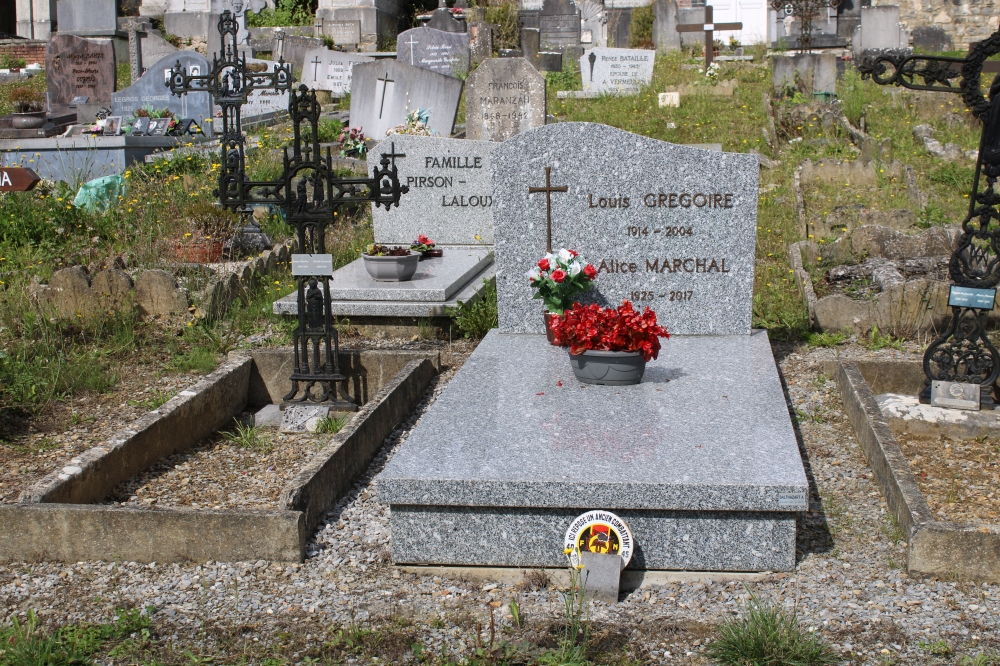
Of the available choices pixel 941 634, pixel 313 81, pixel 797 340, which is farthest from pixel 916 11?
pixel 941 634

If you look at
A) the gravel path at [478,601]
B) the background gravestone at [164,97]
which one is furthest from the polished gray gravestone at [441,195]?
the background gravestone at [164,97]

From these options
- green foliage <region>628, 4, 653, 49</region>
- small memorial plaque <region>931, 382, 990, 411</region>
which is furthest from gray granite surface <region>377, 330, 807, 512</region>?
green foliage <region>628, 4, 653, 49</region>

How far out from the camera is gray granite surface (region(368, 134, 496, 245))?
28.8ft

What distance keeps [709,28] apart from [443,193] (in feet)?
43.2

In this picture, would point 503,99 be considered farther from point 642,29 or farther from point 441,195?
point 642,29

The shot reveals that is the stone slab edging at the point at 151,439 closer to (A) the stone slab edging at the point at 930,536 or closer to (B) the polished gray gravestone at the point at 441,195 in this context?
(A) the stone slab edging at the point at 930,536

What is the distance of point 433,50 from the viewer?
60.1ft

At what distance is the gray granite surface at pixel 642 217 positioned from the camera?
5.21m

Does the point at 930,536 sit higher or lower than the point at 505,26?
lower

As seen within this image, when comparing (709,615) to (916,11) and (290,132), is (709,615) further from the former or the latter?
(916,11)

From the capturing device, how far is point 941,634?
2.85 meters

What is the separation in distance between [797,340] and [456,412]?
2890 mm

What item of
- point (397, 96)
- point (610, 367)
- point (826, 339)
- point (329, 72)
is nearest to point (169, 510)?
point (610, 367)

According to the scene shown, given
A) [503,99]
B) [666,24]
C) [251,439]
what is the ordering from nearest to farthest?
[251,439] → [503,99] → [666,24]
